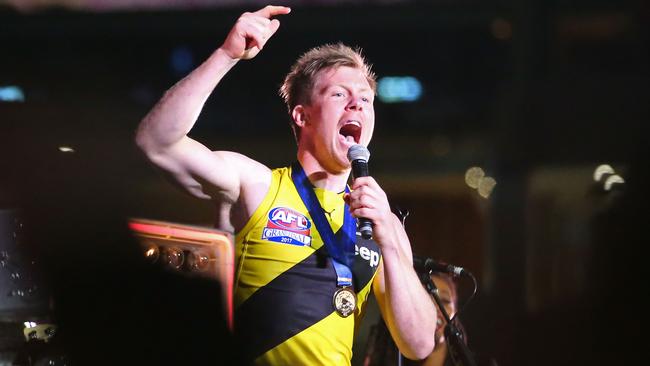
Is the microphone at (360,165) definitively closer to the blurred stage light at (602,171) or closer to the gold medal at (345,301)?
the gold medal at (345,301)

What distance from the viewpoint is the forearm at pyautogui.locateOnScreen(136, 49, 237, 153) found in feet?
6.17

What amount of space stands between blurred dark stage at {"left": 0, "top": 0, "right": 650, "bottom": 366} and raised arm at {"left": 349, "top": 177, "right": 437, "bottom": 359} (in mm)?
507

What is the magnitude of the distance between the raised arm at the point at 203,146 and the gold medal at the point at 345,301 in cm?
32

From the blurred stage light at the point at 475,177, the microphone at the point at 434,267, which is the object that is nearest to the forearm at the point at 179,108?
the microphone at the point at 434,267

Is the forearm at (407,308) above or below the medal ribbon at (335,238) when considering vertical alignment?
below

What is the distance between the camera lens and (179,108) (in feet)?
6.15

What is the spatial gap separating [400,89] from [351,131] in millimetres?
1473

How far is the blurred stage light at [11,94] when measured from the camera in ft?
9.75

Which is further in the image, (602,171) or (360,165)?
(602,171)

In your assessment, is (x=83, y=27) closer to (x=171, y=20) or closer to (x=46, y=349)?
(x=171, y=20)

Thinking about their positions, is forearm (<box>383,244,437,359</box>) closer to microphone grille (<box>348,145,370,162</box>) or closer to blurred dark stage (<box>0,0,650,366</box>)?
microphone grille (<box>348,145,370,162</box>)

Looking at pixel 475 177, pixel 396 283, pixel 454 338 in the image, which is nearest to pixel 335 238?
pixel 396 283

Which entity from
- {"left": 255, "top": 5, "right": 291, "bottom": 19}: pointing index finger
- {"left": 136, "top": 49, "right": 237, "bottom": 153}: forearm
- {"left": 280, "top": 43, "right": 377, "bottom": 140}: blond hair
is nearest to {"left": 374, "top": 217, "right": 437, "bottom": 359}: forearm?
{"left": 280, "top": 43, "right": 377, "bottom": 140}: blond hair

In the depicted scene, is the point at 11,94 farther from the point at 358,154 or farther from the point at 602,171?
the point at 602,171
